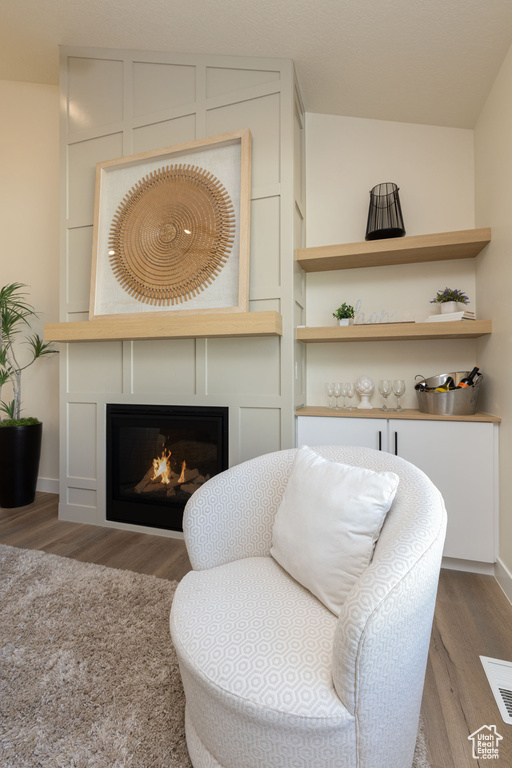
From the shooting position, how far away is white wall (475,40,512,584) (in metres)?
1.89

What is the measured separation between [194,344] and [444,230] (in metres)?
1.79

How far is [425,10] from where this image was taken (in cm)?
179

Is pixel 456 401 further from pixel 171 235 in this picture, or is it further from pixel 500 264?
pixel 171 235

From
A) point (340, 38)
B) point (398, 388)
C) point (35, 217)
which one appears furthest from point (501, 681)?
point (35, 217)

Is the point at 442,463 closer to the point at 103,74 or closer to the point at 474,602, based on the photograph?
the point at 474,602

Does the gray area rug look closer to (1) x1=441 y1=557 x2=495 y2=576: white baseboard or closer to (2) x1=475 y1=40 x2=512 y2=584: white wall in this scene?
(1) x1=441 y1=557 x2=495 y2=576: white baseboard

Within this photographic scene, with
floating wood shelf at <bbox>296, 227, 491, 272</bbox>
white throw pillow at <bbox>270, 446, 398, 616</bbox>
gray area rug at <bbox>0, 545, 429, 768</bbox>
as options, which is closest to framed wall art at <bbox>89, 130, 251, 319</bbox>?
floating wood shelf at <bbox>296, 227, 491, 272</bbox>

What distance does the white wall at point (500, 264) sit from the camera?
6.19ft

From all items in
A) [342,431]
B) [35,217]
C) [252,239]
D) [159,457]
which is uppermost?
[35,217]

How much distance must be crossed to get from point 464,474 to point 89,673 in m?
1.95

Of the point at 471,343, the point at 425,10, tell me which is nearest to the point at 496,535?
the point at 471,343

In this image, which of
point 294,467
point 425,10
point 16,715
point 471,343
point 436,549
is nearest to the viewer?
point 436,549

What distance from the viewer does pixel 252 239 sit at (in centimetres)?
240

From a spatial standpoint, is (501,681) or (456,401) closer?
(501,681)
